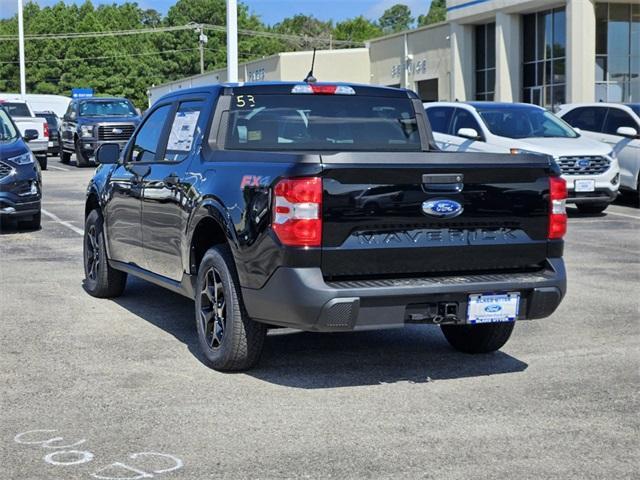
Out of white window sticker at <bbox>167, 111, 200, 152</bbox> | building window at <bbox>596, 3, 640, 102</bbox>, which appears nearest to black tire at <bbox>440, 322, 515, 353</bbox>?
white window sticker at <bbox>167, 111, 200, 152</bbox>

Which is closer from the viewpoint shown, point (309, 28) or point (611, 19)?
point (611, 19)

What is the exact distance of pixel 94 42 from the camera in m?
111

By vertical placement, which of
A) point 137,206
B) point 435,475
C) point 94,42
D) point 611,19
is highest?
point 94,42

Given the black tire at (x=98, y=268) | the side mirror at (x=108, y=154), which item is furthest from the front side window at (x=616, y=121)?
the side mirror at (x=108, y=154)

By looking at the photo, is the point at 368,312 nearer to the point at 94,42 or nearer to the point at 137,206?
the point at 137,206

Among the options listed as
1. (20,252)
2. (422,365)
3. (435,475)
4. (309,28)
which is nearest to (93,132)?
(20,252)

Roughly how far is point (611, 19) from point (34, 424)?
37.3 metres

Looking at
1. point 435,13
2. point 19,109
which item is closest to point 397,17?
point 435,13

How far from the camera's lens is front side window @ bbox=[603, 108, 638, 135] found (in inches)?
736

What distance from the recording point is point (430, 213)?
6.08 m

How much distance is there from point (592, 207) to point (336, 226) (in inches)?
489

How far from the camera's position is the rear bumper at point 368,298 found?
19.1 feet

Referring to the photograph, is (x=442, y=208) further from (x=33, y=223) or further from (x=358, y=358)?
(x=33, y=223)

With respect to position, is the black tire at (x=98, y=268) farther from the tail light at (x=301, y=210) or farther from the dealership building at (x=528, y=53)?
the dealership building at (x=528, y=53)
